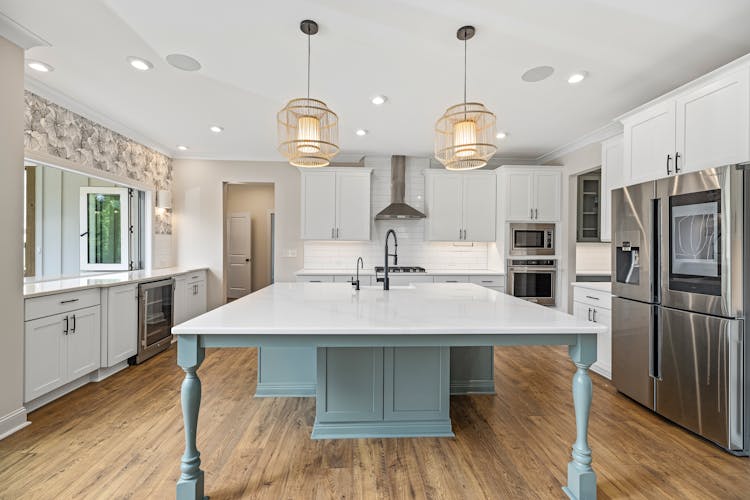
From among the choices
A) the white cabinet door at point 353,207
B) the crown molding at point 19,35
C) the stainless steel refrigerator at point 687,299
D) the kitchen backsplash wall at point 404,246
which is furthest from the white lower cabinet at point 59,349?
the stainless steel refrigerator at point 687,299

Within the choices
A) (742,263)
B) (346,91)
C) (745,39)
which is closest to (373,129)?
(346,91)

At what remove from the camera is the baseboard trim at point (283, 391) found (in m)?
2.97

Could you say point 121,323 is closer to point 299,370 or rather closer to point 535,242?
point 299,370

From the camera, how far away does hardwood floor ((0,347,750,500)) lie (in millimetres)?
1861

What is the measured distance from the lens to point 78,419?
2588mm

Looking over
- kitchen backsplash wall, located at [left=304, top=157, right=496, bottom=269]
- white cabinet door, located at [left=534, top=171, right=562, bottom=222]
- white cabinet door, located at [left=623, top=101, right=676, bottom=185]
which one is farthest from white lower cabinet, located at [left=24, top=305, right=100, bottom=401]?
white cabinet door, located at [left=534, top=171, right=562, bottom=222]

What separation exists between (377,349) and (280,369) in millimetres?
1083

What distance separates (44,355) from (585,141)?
18.7 feet

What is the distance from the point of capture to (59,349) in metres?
2.85

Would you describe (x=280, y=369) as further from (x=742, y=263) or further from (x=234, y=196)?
(x=234, y=196)

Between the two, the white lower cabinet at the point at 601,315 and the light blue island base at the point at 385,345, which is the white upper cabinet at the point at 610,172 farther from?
the light blue island base at the point at 385,345

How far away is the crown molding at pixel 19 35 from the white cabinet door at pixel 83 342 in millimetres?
1965

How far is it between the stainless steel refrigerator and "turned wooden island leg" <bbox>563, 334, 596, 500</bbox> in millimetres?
1133

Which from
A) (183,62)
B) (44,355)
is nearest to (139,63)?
(183,62)
